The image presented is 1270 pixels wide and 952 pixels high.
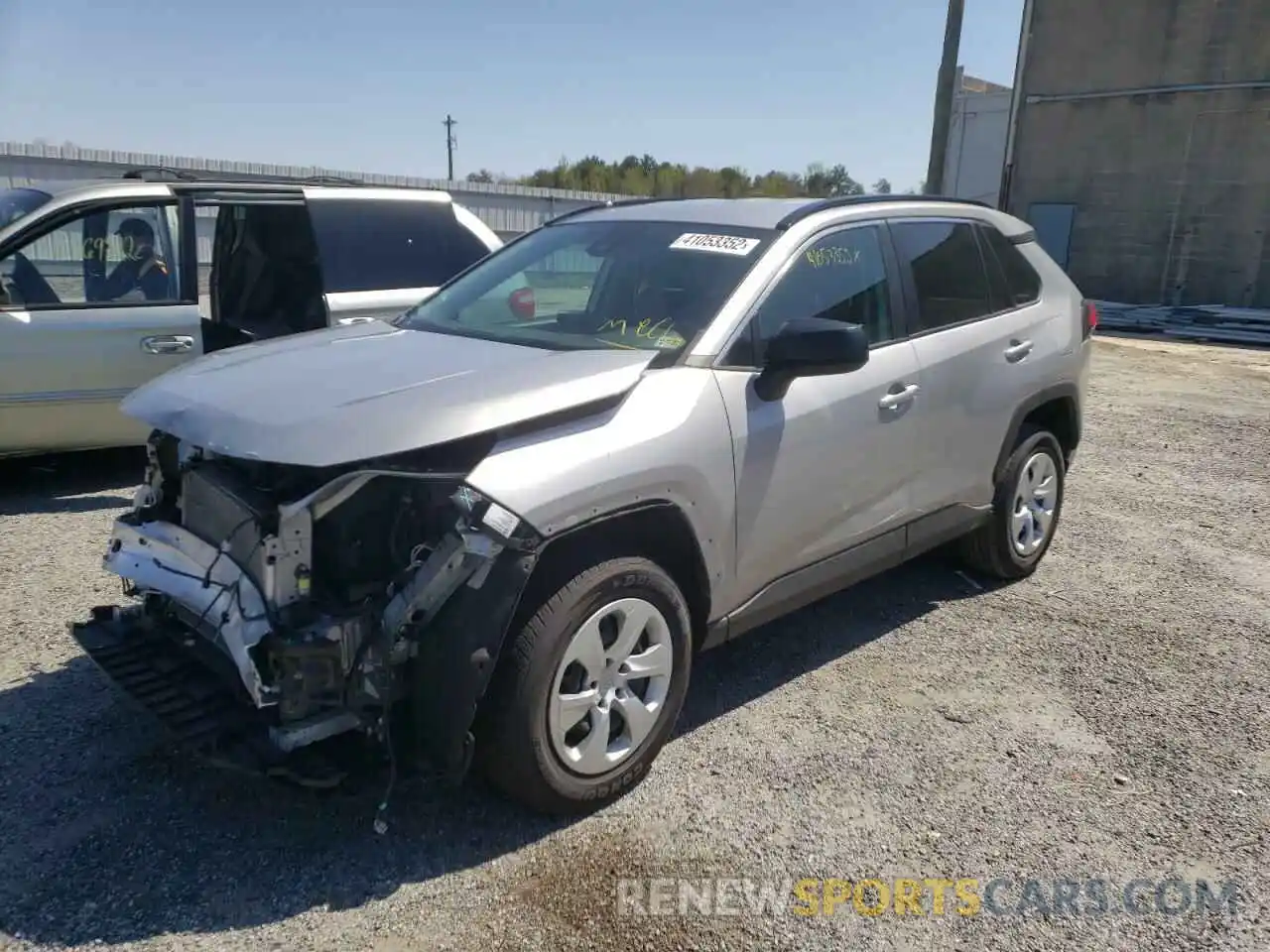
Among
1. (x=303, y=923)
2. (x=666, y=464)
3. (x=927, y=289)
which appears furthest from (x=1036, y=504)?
(x=303, y=923)

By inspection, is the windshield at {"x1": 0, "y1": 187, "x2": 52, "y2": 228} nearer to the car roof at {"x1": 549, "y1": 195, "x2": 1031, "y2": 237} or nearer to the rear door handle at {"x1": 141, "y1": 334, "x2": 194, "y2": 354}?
the rear door handle at {"x1": 141, "y1": 334, "x2": 194, "y2": 354}

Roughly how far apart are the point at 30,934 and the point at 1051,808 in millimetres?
3049

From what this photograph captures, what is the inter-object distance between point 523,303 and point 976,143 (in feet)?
104

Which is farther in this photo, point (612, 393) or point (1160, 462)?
point (1160, 462)

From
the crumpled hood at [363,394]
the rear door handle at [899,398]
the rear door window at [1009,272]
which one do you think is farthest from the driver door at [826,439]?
the rear door window at [1009,272]

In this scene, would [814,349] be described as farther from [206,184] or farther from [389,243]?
[206,184]

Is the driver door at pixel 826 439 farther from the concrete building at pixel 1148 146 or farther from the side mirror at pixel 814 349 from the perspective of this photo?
the concrete building at pixel 1148 146

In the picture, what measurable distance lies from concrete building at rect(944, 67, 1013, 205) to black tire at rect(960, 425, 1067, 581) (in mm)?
28300

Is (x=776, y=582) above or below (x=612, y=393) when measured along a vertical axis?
below

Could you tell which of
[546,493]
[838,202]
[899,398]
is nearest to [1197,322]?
[838,202]

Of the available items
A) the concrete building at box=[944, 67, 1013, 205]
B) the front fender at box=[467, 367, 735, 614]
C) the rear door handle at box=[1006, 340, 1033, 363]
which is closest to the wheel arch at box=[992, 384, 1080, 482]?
the rear door handle at box=[1006, 340, 1033, 363]

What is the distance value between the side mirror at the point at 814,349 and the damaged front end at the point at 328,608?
1.15m

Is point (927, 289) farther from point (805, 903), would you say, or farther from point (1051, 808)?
point (805, 903)

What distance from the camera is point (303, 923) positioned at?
261 centimetres
